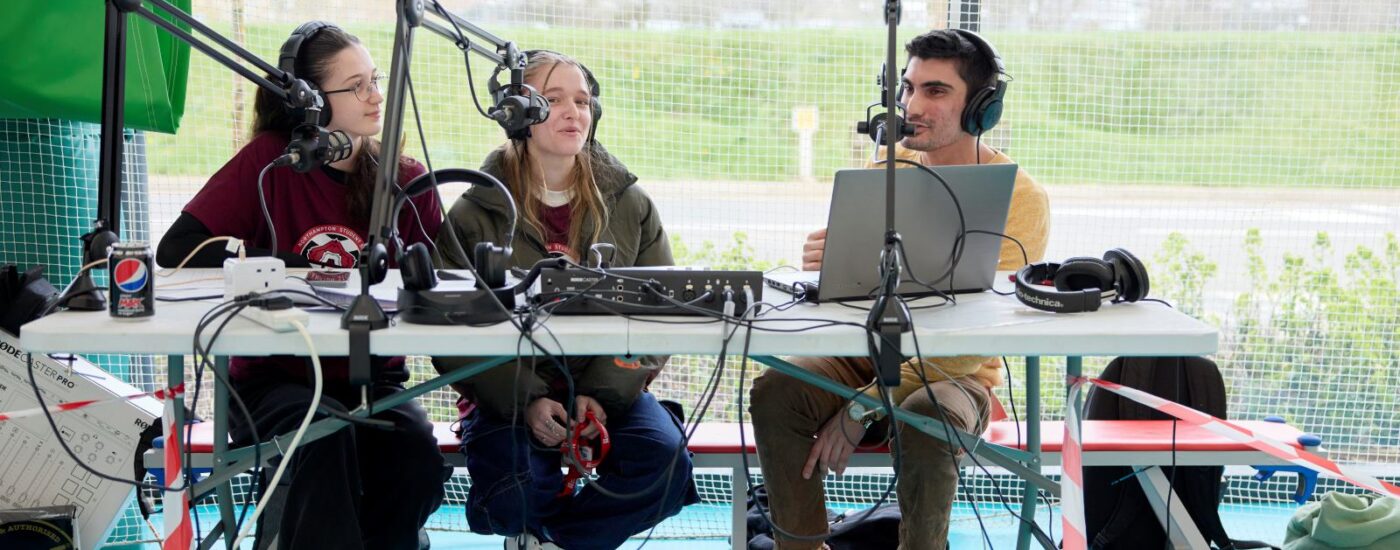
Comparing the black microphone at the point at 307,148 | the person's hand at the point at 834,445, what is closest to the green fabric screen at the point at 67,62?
the black microphone at the point at 307,148

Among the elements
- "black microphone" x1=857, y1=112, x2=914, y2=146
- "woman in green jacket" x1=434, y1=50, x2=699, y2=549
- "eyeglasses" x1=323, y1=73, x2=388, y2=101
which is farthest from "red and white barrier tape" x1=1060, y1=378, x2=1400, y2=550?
"eyeglasses" x1=323, y1=73, x2=388, y2=101

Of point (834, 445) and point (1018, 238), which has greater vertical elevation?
point (1018, 238)

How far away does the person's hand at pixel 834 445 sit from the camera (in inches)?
92.2

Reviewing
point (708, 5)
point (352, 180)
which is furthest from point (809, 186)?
point (352, 180)

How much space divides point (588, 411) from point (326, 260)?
25.8 inches

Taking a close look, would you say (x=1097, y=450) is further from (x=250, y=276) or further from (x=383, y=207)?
(x=250, y=276)

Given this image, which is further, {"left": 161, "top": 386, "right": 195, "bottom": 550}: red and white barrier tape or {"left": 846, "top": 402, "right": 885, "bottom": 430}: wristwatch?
{"left": 846, "top": 402, "right": 885, "bottom": 430}: wristwatch

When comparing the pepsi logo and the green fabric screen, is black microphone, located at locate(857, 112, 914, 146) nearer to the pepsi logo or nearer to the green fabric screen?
the pepsi logo

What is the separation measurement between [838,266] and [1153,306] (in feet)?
1.71

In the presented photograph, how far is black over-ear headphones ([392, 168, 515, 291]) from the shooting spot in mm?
1738

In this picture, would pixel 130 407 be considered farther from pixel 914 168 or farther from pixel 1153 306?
pixel 1153 306

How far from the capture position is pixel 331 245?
2.55m

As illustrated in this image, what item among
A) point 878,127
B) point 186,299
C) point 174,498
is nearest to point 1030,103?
point 878,127

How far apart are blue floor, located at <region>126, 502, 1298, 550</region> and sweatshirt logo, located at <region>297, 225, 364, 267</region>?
892 mm
